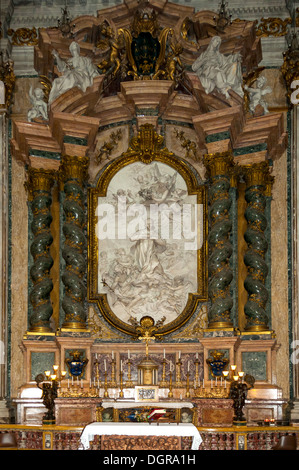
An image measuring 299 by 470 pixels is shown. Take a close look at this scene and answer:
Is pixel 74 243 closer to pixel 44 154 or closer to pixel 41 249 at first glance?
pixel 41 249

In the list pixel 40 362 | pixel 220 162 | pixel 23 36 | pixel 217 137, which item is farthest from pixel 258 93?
pixel 40 362

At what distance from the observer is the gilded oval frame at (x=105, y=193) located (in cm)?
1845

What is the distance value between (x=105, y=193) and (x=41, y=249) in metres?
1.84

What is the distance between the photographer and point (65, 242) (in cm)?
1825

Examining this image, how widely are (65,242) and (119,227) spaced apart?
122cm

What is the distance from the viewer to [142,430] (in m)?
14.6

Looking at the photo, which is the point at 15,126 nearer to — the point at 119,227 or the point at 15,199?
the point at 15,199

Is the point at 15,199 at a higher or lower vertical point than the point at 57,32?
lower

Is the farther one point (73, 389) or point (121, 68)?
point (121, 68)

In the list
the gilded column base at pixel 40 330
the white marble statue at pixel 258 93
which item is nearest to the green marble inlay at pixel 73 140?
the white marble statue at pixel 258 93

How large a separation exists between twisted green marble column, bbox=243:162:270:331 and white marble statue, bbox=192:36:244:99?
1.58 m

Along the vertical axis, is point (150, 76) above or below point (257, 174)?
above

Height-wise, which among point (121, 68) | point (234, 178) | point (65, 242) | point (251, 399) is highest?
point (121, 68)

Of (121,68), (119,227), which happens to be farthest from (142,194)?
(121,68)
